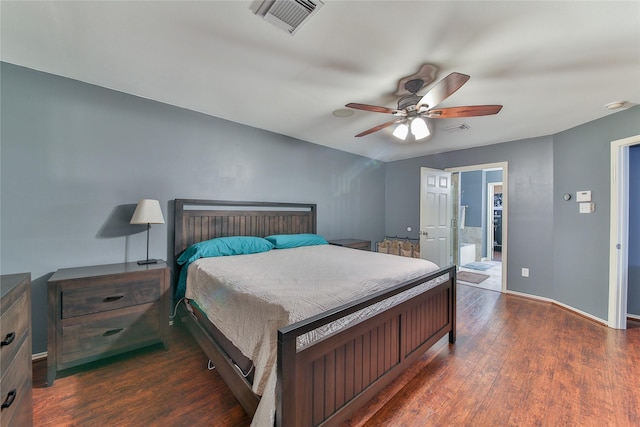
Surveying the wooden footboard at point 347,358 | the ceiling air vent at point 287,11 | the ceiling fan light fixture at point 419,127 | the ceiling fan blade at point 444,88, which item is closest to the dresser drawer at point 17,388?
the wooden footboard at point 347,358

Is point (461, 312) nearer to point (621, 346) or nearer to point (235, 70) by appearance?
point (621, 346)

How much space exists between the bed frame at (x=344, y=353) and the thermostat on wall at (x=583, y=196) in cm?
229

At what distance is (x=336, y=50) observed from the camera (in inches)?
72.1

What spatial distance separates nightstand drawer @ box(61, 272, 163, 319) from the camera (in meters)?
1.93

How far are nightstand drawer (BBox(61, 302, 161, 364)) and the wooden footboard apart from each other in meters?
1.66

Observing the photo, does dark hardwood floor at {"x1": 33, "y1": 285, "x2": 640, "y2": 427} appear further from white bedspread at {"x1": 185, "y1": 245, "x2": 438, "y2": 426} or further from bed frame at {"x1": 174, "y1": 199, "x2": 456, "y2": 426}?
white bedspread at {"x1": 185, "y1": 245, "x2": 438, "y2": 426}

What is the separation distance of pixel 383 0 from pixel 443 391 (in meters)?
2.54

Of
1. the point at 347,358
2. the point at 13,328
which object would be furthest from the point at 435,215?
the point at 13,328

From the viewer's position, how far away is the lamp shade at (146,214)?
2373mm

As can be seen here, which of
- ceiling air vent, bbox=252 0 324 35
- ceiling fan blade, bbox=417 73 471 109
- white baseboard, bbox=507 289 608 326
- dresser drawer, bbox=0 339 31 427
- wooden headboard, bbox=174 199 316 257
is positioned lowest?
white baseboard, bbox=507 289 608 326

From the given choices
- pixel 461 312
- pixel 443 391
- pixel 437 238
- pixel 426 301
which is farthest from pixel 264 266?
pixel 437 238

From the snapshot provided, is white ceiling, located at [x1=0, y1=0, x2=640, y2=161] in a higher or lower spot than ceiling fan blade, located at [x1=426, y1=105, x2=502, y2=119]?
higher

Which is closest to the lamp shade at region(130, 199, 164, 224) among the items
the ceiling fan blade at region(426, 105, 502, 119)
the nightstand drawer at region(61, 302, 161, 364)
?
the nightstand drawer at region(61, 302, 161, 364)

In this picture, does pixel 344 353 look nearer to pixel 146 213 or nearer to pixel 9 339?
pixel 9 339
